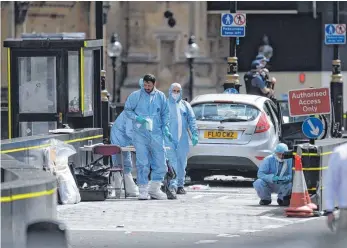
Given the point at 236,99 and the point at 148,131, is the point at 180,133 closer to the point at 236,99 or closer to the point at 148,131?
the point at 148,131

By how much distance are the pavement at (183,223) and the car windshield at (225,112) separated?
191 centimetres

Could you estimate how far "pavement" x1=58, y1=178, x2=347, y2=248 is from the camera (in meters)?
13.8

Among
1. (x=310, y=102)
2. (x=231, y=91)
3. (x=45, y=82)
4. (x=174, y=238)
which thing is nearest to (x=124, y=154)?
(x=310, y=102)

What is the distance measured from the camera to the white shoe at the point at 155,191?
60.4ft

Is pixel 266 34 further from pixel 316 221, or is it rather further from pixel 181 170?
pixel 316 221

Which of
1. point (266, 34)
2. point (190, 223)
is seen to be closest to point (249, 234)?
point (190, 223)

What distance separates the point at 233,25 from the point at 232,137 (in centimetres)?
820

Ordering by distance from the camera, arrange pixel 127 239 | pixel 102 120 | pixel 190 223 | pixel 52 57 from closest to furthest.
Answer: pixel 127 239, pixel 190 223, pixel 52 57, pixel 102 120

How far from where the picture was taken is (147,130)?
18.1m

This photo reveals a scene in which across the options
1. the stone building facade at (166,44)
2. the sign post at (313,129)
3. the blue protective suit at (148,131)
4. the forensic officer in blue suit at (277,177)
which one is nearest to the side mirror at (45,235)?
the forensic officer in blue suit at (277,177)

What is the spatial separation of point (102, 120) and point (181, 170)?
4580mm

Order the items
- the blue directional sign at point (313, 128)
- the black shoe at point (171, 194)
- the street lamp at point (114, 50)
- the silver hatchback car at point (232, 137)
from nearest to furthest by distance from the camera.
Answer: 1. the blue directional sign at point (313, 128)
2. the black shoe at point (171, 194)
3. the silver hatchback car at point (232, 137)
4. the street lamp at point (114, 50)

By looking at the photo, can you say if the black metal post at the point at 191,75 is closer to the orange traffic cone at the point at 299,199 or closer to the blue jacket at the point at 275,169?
the blue jacket at the point at 275,169

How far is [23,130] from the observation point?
21344 millimetres
